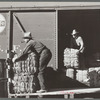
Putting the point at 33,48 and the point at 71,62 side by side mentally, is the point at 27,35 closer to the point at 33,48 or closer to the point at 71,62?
the point at 33,48

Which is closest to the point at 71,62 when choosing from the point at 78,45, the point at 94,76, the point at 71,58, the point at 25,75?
the point at 71,58

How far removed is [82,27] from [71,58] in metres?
0.81

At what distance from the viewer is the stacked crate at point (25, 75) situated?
10.1 metres

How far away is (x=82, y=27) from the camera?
1016 centimetres

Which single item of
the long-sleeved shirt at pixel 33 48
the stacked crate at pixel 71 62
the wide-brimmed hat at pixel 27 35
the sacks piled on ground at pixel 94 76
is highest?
the wide-brimmed hat at pixel 27 35

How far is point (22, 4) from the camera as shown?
1028cm

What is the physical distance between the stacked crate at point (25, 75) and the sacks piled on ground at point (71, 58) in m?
0.76

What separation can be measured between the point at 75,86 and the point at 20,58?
151 cm

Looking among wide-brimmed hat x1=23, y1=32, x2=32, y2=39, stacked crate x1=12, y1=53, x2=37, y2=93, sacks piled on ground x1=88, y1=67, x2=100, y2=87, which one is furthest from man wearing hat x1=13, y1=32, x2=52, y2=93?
sacks piled on ground x1=88, y1=67, x2=100, y2=87

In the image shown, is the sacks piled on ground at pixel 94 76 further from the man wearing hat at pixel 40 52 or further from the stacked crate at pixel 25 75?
the stacked crate at pixel 25 75

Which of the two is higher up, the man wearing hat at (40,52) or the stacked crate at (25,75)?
the man wearing hat at (40,52)

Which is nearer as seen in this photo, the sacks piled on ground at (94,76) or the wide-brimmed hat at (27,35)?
the sacks piled on ground at (94,76)

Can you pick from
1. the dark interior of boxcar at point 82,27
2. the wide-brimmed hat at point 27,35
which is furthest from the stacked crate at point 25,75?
the dark interior of boxcar at point 82,27

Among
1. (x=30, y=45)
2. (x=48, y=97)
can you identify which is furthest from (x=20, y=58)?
(x=48, y=97)
